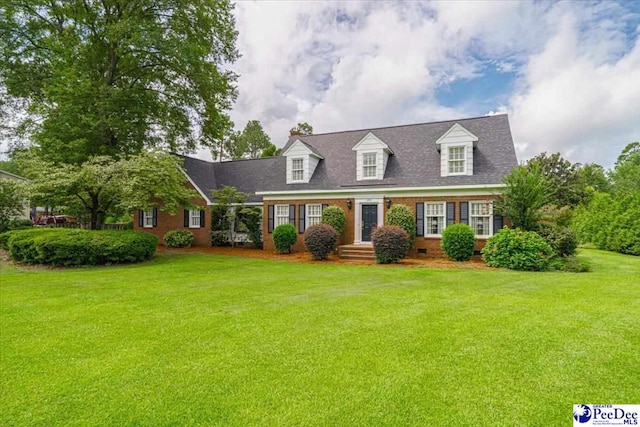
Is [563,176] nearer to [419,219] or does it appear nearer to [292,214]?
[419,219]

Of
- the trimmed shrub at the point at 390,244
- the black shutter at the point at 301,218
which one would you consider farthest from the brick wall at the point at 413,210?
the trimmed shrub at the point at 390,244

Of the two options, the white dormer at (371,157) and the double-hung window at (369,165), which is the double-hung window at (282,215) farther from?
the double-hung window at (369,165)

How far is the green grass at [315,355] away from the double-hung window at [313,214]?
29.7 ft

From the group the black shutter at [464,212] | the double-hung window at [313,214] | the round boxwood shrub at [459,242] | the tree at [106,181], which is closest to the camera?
the tree at [106,181]

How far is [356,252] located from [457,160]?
19.1 ft

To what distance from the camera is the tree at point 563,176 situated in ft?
86.2

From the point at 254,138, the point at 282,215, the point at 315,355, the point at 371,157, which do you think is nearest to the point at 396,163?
the point at 371,157

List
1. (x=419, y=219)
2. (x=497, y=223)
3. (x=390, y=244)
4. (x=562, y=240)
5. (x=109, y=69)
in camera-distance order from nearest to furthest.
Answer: (x=562, y=240), (x=390, y=244), (x=497, y=223), (x=419, y=219), (x=109, y=69)

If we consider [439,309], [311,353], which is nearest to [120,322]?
[311,353]

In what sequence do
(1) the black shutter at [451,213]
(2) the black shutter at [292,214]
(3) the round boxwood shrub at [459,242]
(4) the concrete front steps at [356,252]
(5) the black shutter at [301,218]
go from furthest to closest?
(2) the black shutter at [292,214] < (5) the black shutter at [301,218] < (1) the black shutter at [451,213] < (4) the concrete front steps at [356,252] < (3) the round boxwood shrub at [459,242]

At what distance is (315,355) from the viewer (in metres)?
3.97

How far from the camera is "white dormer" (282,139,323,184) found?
17.3 metres
